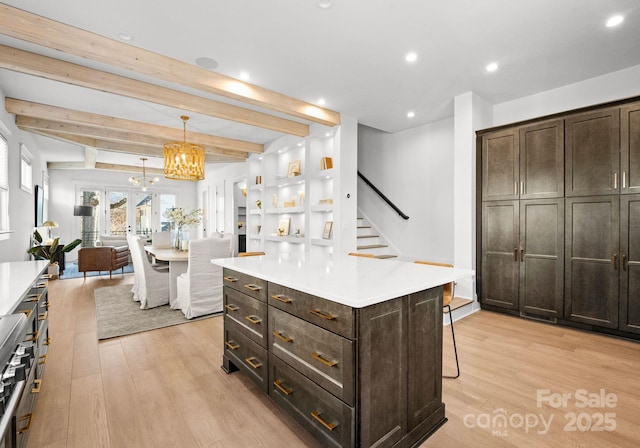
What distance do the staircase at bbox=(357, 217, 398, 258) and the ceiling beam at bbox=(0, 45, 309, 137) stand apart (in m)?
2.62

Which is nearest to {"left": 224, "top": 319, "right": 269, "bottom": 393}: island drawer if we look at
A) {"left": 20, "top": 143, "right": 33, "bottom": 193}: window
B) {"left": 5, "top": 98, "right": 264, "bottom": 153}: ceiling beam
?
{"left": 5, "top": 98, "right": 264, "bottom": 153}: ceiling beam

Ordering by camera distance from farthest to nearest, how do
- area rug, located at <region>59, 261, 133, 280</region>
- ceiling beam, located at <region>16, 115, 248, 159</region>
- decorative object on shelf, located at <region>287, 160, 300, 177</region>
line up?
area rug, located at <region>59, 261, 133, 280</region>
decorative object on shelf, located at <region>287, 160, 300, 177</region>
ceiling beam, located at <region>16, 115, 248, 159</region>

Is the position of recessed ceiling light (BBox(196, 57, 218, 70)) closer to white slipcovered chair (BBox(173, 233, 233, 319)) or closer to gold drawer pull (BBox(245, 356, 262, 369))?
white slipcovered chair (BBox(173, 233, 233, 319))

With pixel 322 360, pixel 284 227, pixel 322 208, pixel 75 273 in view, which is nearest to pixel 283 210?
pixel 284 227

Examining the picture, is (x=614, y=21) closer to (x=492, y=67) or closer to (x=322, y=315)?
(x=492, y=67)

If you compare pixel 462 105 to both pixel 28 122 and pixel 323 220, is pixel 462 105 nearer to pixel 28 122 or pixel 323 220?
pixel 323 220

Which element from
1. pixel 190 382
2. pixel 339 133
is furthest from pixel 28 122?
pixel 190 382

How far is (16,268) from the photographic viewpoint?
2.48 metres

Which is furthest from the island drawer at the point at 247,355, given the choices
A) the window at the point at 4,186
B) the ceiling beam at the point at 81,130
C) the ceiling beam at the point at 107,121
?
the ceiling beam at the point at 81,130

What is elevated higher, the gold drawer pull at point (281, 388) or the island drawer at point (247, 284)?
the island drawer at point (247, 284)

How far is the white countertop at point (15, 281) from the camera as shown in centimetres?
146

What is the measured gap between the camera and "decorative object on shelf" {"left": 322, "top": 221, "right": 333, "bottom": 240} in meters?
5.23

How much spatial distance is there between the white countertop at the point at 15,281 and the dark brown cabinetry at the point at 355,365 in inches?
47.7

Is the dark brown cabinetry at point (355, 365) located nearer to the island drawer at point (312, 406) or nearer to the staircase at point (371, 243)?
the island drawer at point (312, 406)
